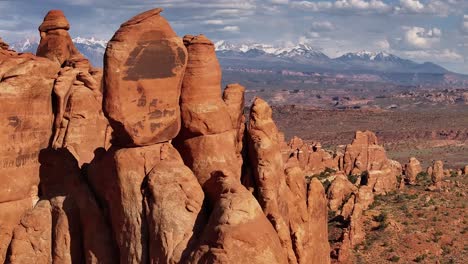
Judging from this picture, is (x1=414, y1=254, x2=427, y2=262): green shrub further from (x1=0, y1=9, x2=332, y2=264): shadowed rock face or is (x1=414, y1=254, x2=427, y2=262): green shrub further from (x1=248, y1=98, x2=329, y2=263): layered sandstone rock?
(x1=248, y1=98, x2=329, y2=263): layered sandstone rock

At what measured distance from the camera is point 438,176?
53219 millimetres

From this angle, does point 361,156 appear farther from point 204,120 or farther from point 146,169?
point 146,169

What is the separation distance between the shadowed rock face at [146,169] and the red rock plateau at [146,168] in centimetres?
3

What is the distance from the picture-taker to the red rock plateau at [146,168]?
15109 mm

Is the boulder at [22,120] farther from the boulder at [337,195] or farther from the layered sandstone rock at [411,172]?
the layered sandstone rock at [411,172]

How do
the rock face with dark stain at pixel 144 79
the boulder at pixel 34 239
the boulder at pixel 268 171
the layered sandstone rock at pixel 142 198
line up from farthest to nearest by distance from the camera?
the boulder at pixel 268 171
the boulder at pixel 34 239
the rock face with dark stain at pixel 144 79
the layered sandstone rock at pixel 142 198

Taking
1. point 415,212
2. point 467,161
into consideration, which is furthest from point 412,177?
point 467,161

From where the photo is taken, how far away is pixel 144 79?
16.2m

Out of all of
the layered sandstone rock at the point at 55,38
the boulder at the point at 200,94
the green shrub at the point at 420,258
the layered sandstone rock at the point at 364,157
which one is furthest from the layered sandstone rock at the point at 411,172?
the boulder at the point at 200,94

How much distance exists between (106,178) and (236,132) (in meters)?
4.32

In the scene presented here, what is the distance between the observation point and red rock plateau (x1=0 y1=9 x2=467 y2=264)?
15.1m

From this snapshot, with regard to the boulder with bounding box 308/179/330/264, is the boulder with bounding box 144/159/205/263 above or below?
above

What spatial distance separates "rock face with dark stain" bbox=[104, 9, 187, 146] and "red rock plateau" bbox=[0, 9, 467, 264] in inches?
1.1

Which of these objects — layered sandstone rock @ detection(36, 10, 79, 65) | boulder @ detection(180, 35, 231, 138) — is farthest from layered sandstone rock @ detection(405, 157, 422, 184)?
boulder @ detection(180, 35, 231, 138)
